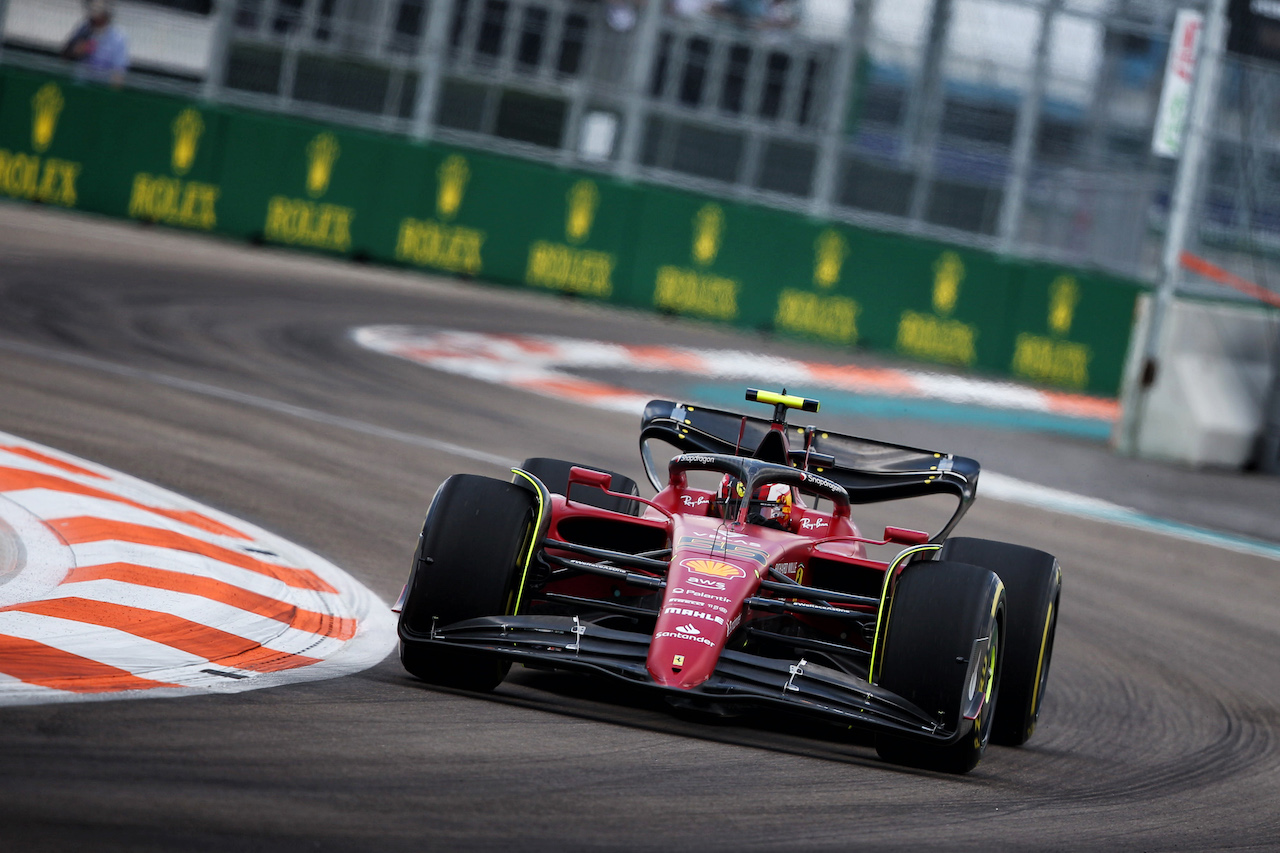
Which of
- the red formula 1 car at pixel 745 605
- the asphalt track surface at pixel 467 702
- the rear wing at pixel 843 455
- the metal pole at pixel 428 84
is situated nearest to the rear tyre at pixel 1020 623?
the red formula 1 car at pixel 745 605

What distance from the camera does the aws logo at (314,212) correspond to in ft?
69.3

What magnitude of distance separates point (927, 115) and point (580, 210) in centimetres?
535

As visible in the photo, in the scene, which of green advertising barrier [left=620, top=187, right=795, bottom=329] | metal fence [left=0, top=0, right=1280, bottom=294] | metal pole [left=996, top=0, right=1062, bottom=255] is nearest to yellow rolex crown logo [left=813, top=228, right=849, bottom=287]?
green advertising barrier [left=620, top=187, right=795, bottom=329]

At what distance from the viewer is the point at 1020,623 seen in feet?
19.7

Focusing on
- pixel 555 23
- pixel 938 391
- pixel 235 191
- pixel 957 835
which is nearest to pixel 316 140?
pixel 235 191

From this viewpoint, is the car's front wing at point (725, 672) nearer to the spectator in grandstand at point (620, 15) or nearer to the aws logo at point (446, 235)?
the aws logo at point (446, 235)

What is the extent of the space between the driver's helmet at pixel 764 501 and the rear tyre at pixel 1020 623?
62 cm

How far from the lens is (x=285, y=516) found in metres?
8.12

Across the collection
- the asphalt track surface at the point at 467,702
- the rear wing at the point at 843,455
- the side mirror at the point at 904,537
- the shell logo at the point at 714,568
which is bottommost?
the asphalt track surface at the point at 467,702

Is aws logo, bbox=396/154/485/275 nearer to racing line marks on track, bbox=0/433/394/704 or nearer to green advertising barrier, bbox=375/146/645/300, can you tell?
green advertising barrier, bbox=375/146/645/300

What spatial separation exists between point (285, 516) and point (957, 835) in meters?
4.43

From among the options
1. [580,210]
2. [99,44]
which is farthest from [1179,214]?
[99,44]

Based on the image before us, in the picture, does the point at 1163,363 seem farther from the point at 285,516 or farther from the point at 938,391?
the point at 285,516

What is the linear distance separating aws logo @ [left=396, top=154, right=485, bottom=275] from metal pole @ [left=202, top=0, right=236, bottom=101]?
3061 mm
